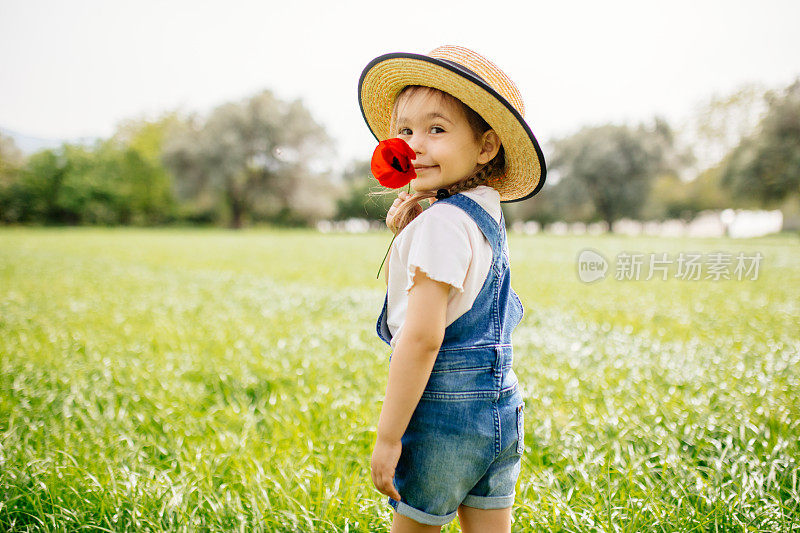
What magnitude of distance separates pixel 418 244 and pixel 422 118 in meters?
0.37

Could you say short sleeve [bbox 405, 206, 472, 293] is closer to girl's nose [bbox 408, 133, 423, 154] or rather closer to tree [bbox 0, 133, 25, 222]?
girl's nose [bbox 408, 133, 423, 154]

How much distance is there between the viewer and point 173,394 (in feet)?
10.6

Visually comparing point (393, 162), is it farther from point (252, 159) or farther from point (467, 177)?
point (252, 159)

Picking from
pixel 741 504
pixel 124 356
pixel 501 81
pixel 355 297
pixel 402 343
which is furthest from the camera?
pixel 355 297

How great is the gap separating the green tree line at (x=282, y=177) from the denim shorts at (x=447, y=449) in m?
34.3

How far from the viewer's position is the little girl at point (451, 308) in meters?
1.22

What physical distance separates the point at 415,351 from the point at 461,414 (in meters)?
0.24

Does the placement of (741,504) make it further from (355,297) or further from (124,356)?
(355,297)

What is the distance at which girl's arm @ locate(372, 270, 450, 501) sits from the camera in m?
1.20

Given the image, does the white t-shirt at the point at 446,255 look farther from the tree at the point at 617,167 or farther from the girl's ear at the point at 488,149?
the tree at the point at 617,167

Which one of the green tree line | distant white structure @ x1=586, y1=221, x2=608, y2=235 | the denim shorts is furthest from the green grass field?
distant white structure @ x1=586, y1=221, x2=608, y2=235

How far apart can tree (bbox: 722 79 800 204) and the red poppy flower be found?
109 feet

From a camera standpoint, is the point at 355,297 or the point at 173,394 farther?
the point at 355,297

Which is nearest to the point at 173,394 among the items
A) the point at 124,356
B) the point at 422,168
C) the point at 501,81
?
the point at 124,356
